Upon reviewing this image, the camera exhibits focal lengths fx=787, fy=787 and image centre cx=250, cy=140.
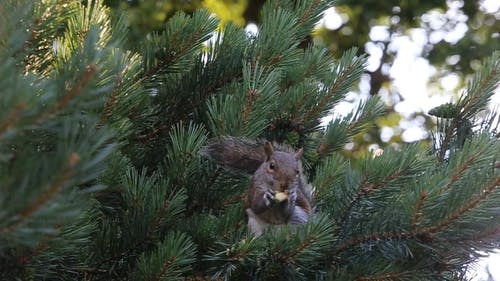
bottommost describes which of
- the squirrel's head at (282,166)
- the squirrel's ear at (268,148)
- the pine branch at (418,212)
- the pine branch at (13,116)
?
the pine branch at (13,116)

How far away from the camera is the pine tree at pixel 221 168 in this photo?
86 cm

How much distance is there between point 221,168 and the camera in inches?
47.0

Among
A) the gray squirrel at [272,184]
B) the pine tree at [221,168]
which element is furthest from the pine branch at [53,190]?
the gray squirrel at [272,184]

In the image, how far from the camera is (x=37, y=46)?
104 cm

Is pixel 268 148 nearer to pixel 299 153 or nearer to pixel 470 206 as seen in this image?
pixel 299 153

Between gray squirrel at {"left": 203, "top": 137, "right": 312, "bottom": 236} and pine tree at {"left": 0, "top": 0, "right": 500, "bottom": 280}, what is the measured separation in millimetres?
36

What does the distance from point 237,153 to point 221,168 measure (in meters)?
0.07

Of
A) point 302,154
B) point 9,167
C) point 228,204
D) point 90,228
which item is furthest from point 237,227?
point 9,167

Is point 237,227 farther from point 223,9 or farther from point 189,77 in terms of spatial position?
point 223,9

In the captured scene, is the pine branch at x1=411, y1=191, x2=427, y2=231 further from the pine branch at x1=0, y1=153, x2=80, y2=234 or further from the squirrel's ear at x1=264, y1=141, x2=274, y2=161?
the pine branch at x1=0, y1=153, x2=80, y2=234

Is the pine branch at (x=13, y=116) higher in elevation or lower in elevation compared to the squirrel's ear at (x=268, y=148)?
lower

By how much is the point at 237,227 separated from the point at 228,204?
0.12 m

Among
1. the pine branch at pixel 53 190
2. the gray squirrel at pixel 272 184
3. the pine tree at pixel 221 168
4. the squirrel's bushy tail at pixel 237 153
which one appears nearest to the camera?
the pine branch at pixel 53 190

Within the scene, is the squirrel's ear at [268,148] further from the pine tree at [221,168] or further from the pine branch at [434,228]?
the pine branch at [434,228]
